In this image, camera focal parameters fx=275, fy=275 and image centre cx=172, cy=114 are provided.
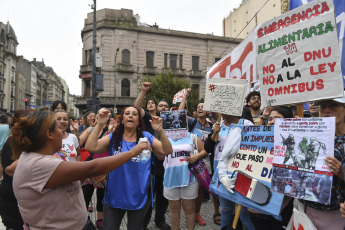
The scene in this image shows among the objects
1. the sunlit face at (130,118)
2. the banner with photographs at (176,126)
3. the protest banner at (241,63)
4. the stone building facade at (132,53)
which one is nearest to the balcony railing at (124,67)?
the stone building facade at (132,53)

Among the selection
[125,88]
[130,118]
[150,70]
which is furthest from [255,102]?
[150,70]

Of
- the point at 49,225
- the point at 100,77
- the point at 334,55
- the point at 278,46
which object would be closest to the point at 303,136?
the point at 334,55

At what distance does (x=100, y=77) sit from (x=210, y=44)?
2440cm

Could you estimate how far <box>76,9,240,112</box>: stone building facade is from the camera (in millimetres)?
31484

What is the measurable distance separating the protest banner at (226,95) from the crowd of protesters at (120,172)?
20cm

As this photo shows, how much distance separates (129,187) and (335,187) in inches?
75.6

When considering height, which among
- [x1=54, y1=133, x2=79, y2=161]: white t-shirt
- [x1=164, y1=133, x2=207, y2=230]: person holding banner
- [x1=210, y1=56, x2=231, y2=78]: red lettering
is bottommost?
[x1=164, y1=133, x2=207, y2=230]: person holding banner

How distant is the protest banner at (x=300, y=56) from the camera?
2.13 metres

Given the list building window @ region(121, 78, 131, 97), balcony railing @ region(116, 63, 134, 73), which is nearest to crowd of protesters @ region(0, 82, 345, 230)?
balcony railing @ region(116, 63, 134, 73)

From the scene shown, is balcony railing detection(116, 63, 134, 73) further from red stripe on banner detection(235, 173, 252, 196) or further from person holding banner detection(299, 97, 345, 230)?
person holding banner detection(299, 97, 345, 230)

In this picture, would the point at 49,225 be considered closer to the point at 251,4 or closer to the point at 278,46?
the point at 278,46

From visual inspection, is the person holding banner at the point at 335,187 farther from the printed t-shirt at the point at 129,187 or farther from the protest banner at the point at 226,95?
the printed t-shirt at the point at 129,187

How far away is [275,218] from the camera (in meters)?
2.69

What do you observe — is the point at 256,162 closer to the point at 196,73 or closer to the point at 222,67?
the point at 222,67
